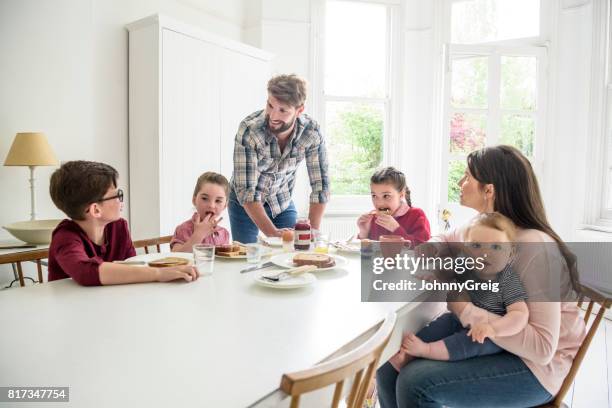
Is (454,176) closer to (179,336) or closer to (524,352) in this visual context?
(524,352)

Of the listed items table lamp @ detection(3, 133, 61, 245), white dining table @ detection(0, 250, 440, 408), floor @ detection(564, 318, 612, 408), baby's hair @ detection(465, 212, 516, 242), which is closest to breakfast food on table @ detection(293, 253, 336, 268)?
white dining table @ detection(0, 250, 440, 408)

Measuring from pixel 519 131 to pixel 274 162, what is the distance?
281 centimetres

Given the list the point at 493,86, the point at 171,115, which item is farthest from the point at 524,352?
the point at 493,86

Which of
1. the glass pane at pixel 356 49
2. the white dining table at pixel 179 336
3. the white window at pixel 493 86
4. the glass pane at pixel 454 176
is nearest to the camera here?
the white dining table at pixel 179 336

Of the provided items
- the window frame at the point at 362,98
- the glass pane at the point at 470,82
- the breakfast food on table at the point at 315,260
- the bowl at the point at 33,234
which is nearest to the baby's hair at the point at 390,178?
the breakfast food on table at the point at 315,260

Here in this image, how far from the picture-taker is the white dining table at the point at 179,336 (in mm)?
736

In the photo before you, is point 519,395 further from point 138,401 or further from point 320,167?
point 320,167

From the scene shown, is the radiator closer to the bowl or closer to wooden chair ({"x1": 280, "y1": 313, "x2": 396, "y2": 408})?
the bowl

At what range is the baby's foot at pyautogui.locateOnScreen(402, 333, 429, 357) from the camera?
1.27 metres

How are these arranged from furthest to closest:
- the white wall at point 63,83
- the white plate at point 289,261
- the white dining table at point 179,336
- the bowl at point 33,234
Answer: the white wall at point 63,83 < the bowl at point 33,234 < the white plate at point 289,261 < the white dining table at point 179,336

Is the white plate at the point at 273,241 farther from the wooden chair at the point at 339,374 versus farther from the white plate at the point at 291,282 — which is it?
the wooden chair at the point at 339,374

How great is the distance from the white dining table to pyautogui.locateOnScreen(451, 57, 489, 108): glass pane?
10.6 feet

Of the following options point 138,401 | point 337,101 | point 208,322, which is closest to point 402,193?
point 208,322

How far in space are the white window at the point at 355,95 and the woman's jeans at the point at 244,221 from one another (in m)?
2.00
